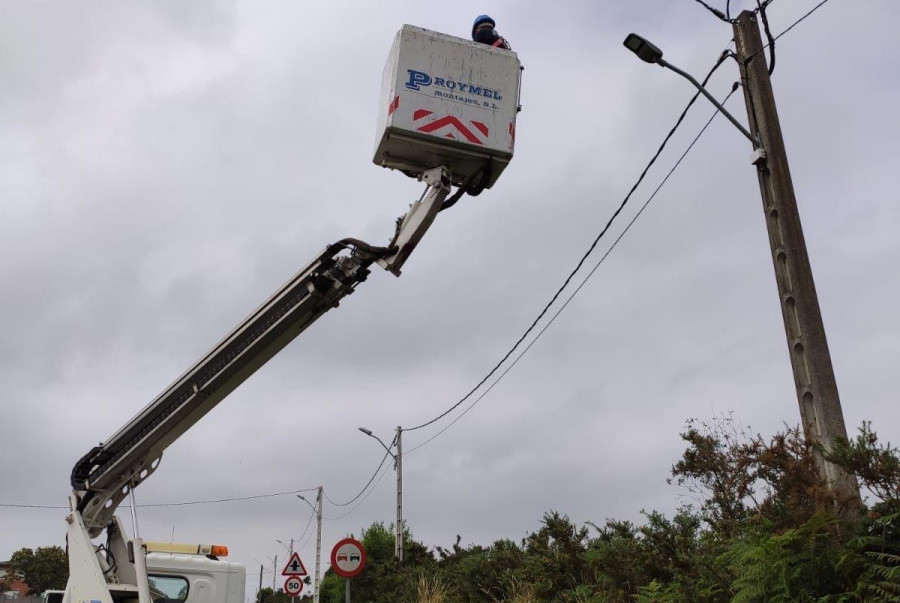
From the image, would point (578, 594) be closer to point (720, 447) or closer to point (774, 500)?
point (774, 500)

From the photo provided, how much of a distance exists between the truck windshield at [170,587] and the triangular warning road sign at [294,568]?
8.60m

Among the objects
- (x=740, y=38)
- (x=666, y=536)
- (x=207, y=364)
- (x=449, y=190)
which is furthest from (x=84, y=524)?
(x=740, y=38)

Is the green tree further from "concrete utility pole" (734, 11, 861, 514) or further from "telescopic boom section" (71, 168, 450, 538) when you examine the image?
"concrete utility pole" (734, 11, 861, 514)

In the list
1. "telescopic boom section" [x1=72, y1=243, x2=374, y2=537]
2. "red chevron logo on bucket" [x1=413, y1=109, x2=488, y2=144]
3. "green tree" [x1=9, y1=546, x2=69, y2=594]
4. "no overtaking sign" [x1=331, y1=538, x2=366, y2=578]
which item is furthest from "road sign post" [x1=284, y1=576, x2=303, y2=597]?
"green tree" [x1=9, y1=546, x2=69, y2=594]

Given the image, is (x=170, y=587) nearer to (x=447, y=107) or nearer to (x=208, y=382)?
(x=208, y=382)

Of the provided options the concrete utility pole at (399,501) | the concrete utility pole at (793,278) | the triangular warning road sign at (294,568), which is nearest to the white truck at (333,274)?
the concrete utility pole at (793,278)

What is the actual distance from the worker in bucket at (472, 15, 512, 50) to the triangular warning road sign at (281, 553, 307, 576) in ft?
41.8

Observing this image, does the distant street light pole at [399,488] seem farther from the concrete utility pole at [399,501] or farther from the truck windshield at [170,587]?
the truck windshield at [170,587]

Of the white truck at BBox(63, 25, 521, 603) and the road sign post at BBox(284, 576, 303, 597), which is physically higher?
the white truck at BBox(63, 25, 521, 603)

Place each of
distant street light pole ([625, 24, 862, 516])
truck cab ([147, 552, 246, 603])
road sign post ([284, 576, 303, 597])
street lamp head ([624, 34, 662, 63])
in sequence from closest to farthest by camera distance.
→ distant street light pole ([625, 24, 862, 516]) → truck cab ([147, 552, 246, 603]) → street lamp head ([624, 34, 662, 63]) → road sign post ([284, 576, 303, 597])

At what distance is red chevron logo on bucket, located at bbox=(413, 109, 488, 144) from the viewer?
7215 millimetres

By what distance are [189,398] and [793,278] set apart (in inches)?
243

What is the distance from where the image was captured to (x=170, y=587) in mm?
8570

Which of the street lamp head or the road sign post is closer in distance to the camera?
the street lamp head
